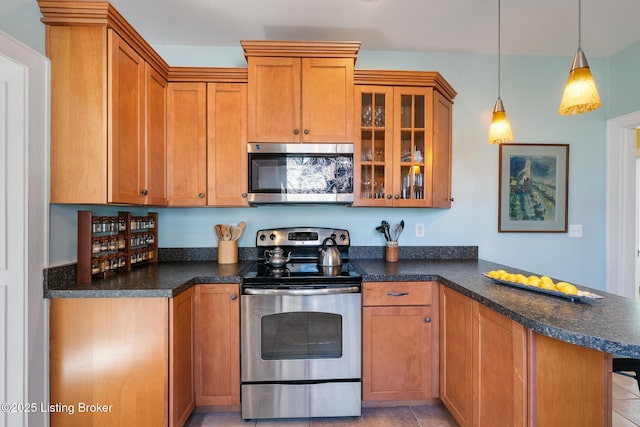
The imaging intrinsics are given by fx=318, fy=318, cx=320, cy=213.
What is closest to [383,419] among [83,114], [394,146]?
[394,146]

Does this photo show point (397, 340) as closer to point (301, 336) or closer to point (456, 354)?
point (456, 354)

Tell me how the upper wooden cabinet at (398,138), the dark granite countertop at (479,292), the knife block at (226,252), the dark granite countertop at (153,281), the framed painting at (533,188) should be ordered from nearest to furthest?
the dark granite countertop at (479,292)
the dark granite countertop at (153,281)
the upper wooden cabinet at (398,138)
the knife block at (226,252)
the framed painting at (533,188)

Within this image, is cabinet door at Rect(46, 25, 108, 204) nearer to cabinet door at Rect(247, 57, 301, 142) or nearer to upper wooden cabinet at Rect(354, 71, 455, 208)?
cabinet door at Rect(247, 57, 301, 142)

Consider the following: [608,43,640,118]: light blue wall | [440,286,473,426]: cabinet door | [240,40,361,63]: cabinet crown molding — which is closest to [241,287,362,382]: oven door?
[440,286,473,426]: cabinet door

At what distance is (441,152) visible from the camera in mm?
2430

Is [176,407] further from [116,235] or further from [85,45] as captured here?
[85,45]

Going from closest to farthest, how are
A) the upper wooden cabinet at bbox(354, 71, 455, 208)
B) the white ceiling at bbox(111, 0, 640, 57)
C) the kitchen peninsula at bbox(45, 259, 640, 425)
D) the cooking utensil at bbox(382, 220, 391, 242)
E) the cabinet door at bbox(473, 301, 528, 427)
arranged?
the kitchen peninsula at bbox(45, 259, 640, 425) < the cabinet door at bbox(473, 301, 528, 427) < the white ceiling at bbox(111, 0, 640, 57) < the upper wooden cabinet at bbox(354, 71, 455, 208) < the cooking utensil at bbox(382, 220, 391, 242)

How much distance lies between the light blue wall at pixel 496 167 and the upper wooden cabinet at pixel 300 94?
53cm

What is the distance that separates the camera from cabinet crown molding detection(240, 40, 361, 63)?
2.14 m

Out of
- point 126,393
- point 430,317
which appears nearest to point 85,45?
point 126,393

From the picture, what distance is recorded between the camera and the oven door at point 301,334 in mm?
1914

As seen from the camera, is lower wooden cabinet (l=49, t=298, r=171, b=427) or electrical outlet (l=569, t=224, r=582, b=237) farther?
electrical outlet (l=569, t=224, r=582, b=237)

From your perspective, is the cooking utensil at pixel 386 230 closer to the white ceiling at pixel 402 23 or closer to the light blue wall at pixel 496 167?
the light blue wall at pixel 496 167

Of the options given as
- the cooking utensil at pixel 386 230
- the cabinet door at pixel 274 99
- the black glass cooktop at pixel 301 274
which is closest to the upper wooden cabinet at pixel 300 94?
the cabinet door at pixel 274 99
